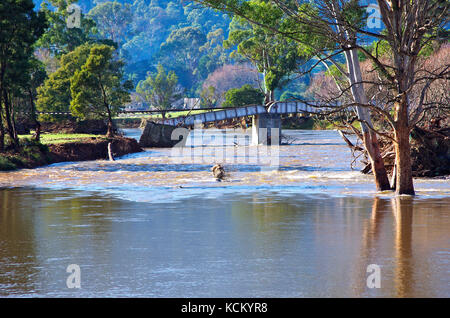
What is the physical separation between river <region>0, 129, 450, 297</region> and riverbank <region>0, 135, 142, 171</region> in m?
7.60

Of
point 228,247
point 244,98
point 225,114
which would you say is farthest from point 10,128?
point 244,98

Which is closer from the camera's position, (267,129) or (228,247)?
(228,247)

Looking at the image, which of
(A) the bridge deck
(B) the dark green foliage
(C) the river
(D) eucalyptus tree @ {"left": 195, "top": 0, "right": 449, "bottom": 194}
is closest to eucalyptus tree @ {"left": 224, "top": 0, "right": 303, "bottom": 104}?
(B) the dark green foliage

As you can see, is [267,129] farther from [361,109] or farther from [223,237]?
[223,237]

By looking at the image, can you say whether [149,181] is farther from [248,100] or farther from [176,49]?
[176,49]

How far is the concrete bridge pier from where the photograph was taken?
74.4 meters

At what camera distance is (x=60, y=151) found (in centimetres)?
4966

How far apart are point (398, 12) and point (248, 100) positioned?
7296 cm

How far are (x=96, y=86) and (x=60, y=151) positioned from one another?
16432 mm

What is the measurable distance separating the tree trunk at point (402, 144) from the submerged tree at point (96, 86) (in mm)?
40236
